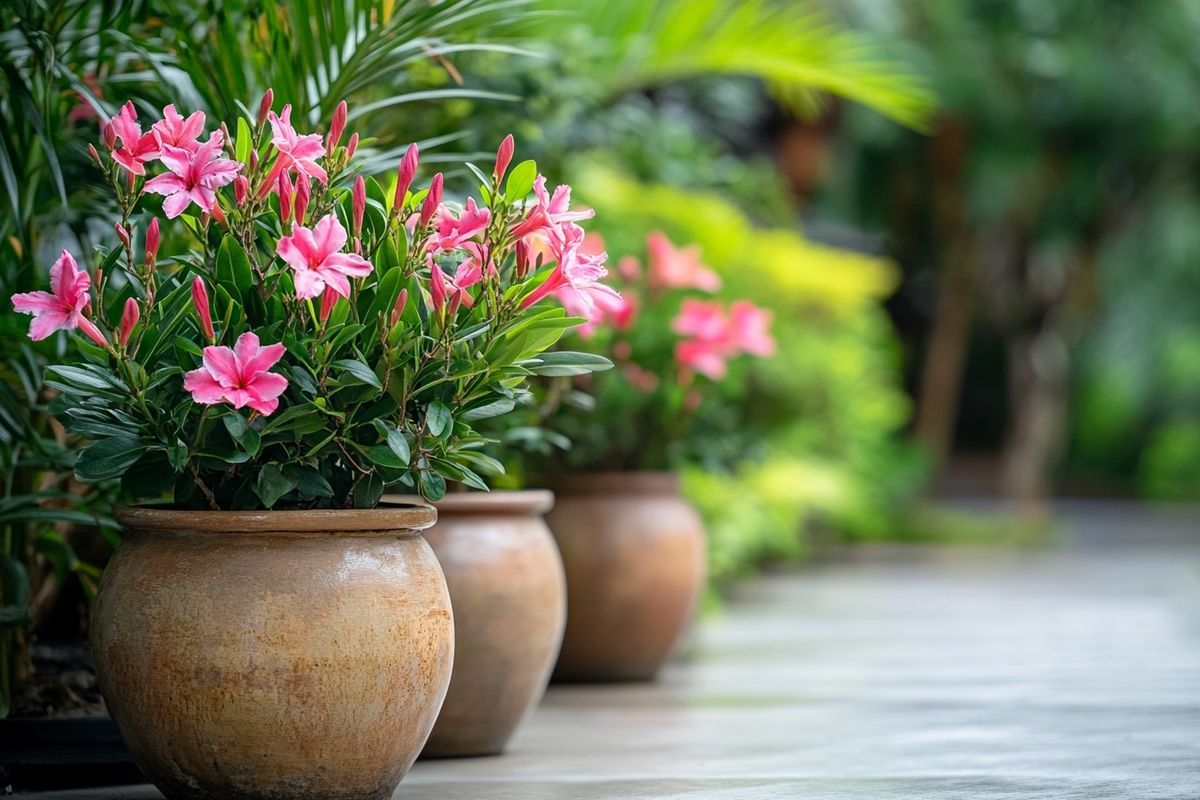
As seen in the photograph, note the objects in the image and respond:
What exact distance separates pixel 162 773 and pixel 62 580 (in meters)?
0.90

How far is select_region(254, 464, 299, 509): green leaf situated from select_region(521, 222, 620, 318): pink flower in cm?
51

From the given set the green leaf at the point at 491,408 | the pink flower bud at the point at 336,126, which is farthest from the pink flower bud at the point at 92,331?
the green leaf at the point at 491,408

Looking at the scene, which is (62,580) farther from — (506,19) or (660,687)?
(660,687)

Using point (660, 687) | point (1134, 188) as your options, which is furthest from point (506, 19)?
point (1134, 188)

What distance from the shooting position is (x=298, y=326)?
8.98ft

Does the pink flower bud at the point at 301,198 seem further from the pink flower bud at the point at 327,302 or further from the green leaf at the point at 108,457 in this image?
the green leaf at the point at 108,457

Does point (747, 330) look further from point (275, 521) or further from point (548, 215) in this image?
point (275, 521)

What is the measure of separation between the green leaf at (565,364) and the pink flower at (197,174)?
0.63 metres

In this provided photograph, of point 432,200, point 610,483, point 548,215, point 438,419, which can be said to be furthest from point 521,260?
point 610,483

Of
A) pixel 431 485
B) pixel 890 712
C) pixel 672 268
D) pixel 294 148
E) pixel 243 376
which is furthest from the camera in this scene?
pixel 672 268

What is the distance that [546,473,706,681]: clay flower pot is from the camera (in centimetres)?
473

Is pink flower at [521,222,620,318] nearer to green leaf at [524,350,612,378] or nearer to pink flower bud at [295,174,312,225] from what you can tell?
green leaf at [524,350,612,378]

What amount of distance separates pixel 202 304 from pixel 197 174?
0.23m

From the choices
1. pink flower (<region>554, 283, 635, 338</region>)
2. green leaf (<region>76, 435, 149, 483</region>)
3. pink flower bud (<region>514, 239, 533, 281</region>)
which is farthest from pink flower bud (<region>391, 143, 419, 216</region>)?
green leaf (<region>76, 435, 149, 483</region>)
